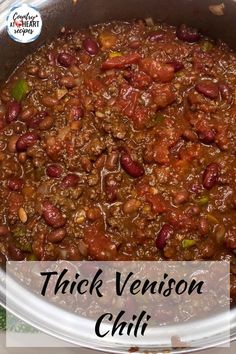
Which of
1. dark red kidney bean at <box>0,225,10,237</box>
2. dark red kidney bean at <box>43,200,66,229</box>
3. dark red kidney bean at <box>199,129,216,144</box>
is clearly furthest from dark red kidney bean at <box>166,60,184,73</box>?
dark red kidney bean at <box>0,225,10,237</box>

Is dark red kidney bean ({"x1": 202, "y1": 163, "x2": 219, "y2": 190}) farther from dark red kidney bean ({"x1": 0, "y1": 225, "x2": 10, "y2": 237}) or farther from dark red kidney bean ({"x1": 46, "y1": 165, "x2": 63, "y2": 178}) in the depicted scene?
dark red kidney bean ({"x1": 0, "y1": 225, "x2": 10, "y2": 237})

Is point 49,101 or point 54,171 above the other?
point 49,101

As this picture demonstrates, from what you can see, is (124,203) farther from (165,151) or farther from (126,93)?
(126,93)

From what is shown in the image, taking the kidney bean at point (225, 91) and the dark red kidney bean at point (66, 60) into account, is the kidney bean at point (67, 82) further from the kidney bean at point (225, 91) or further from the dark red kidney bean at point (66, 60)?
the kidney bean at point (225, 91)

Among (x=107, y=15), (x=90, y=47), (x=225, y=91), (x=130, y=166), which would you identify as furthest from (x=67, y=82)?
(x=225, y=91)

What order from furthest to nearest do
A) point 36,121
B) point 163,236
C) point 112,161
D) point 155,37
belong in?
1. point 155,37
2. point 36,121
3. point 112,161
4. point 163,236

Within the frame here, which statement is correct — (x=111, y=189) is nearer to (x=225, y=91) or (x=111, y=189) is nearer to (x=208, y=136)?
(x=208, y=136)
